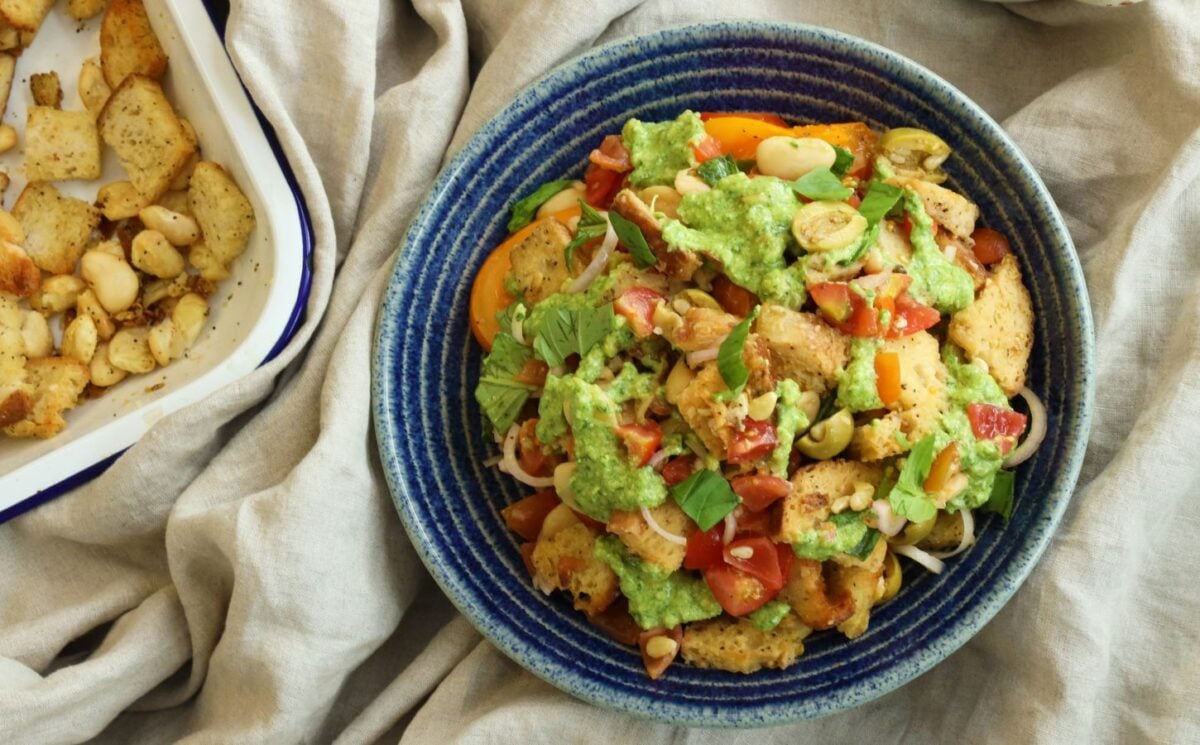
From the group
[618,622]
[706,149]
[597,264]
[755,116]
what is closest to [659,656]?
[618,622]

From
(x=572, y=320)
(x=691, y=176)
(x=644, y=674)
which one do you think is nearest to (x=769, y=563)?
(x=644, y=674)

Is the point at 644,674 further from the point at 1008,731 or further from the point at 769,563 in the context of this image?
the point at 1008,731

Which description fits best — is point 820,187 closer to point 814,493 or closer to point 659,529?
point 814,493

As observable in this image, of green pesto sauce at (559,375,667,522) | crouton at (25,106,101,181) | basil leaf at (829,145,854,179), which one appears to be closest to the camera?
green pesto sauce at (559,375,667,522)

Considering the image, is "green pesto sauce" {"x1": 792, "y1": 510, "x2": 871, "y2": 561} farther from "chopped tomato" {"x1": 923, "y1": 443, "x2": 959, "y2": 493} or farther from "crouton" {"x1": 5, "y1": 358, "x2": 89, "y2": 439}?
"crouton" {"x1": 5, "y1": 358, "x2": 89, "y2": 439}

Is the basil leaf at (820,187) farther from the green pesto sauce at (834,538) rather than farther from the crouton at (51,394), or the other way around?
the crouton at (51,394)

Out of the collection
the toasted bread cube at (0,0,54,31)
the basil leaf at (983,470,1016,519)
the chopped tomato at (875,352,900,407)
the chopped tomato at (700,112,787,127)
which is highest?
the toasted bread cube at (0,0,54,31)

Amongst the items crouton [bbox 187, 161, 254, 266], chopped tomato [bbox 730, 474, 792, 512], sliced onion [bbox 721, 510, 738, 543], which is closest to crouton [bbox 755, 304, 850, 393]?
chopped tomato [bbox 730, 474, 792, 512]
